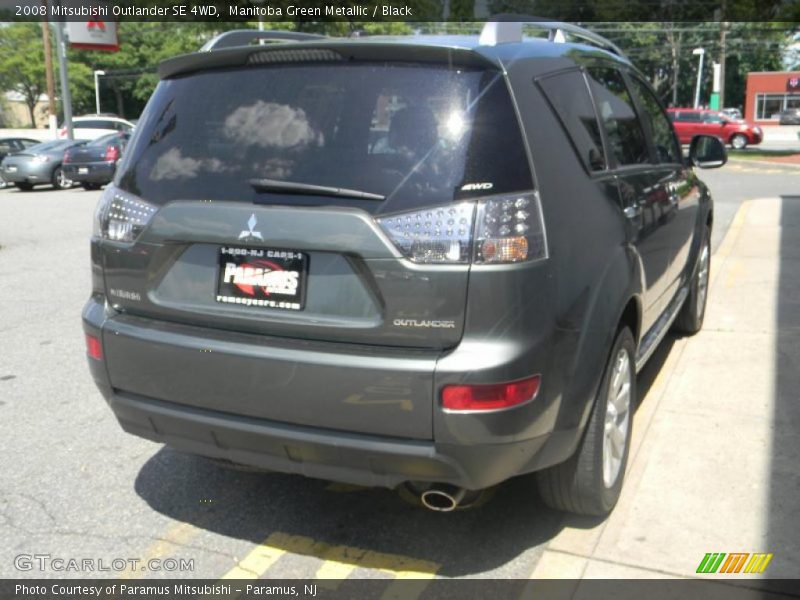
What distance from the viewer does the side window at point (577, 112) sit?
310 cm

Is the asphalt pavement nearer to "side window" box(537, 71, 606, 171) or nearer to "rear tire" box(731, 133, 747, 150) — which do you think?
"side window" box(537, 71, 606, 171)

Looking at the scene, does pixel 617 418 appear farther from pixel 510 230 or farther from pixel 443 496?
pixel 510 230

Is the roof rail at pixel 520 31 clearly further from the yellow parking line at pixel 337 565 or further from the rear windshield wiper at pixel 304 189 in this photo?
the yellow parking line at pixel 337 565

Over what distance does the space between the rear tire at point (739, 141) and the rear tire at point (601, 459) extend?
116 feet

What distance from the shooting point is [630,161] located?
390 cm

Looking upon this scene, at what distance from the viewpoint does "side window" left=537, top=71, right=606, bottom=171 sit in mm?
3096

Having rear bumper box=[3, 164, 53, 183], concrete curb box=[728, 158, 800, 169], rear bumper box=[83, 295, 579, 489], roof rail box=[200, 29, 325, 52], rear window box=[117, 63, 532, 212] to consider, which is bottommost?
concrete curb box=[728, 158, 800, 169]

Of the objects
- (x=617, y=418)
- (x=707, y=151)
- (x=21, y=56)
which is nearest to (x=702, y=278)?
(x=707, y=151)

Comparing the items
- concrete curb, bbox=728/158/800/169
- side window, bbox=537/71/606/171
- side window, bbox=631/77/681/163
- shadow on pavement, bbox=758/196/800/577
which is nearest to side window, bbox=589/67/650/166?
side window, bbox=537/71/606/171

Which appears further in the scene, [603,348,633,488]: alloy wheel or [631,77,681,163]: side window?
[631,77,681,163]: side window

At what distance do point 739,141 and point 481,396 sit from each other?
36720mm

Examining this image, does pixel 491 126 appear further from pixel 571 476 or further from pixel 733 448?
pixel 733 448

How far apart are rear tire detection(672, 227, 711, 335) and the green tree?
63.8 m

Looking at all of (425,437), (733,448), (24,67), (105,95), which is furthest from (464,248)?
(105,95)
